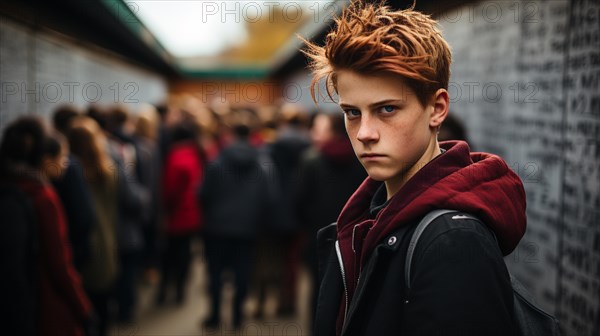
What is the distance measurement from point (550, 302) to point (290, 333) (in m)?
3.00

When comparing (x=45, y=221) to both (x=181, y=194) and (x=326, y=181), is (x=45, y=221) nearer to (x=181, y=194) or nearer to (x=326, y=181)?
(x=326, y=181)

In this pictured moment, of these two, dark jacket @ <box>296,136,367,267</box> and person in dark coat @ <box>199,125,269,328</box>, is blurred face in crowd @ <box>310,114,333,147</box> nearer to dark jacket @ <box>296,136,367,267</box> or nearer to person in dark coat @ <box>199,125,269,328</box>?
dark jacket @ <box>296,136,367,267</box>

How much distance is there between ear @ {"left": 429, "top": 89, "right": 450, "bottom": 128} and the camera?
60.1 inches

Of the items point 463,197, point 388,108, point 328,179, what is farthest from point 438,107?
point 328,179

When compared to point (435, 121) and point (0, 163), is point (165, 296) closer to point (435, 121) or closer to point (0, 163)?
point (0, 163)

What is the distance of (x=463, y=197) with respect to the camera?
134cm

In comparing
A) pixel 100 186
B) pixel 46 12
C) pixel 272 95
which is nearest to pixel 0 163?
pixel 100 186

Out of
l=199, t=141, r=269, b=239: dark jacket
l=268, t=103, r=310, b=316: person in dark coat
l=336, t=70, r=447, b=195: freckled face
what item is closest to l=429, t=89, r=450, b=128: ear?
l=336, t=70, r=447, b=195: freckled face

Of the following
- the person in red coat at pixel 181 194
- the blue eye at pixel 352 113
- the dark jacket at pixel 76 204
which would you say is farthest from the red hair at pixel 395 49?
the person in red coat at pixel 181 194

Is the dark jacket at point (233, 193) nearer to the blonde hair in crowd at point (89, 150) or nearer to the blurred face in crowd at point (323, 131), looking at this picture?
the blurred face in crowd at point (323, 131)

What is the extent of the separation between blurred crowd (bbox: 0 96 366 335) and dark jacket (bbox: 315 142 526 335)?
210 cm

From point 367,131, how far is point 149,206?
486 cm

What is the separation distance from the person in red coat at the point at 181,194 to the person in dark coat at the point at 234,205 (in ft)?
2.63

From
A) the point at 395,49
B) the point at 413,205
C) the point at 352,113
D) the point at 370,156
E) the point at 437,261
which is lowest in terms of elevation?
the point at 437,261
